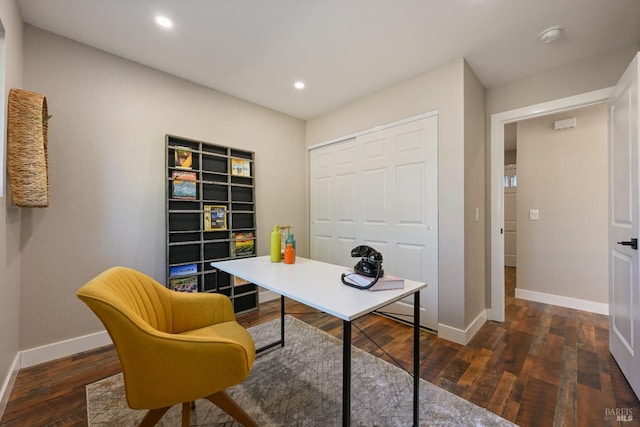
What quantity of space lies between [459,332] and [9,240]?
3.49 metres

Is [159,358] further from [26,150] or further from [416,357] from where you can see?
[26,150]

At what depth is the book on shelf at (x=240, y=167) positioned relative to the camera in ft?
10.2

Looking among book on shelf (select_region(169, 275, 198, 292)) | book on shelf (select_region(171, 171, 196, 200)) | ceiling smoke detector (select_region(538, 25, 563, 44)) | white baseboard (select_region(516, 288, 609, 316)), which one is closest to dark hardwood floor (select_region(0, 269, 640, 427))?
white baseboard (select_region(516, 288, 609, 316))

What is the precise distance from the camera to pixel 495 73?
260cm

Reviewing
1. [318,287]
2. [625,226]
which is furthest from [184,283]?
[625,226]

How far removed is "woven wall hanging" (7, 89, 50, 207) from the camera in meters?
1.62

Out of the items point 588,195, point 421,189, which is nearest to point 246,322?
point 421,189

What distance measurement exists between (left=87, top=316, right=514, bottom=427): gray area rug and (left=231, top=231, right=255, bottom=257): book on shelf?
1.31 m

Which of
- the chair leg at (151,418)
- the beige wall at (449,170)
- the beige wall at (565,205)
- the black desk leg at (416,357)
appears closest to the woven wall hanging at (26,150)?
the chair leg at (151,418)

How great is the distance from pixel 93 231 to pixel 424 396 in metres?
2.88

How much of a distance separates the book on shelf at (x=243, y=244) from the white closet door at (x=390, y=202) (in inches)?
40.3

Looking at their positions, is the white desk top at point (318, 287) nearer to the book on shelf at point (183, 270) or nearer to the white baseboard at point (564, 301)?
the book on shelf at point (183, 270)

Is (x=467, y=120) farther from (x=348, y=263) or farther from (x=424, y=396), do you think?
(x=424, y=396)

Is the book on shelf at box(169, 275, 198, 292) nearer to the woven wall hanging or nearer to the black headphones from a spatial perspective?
the woven wall hanging
